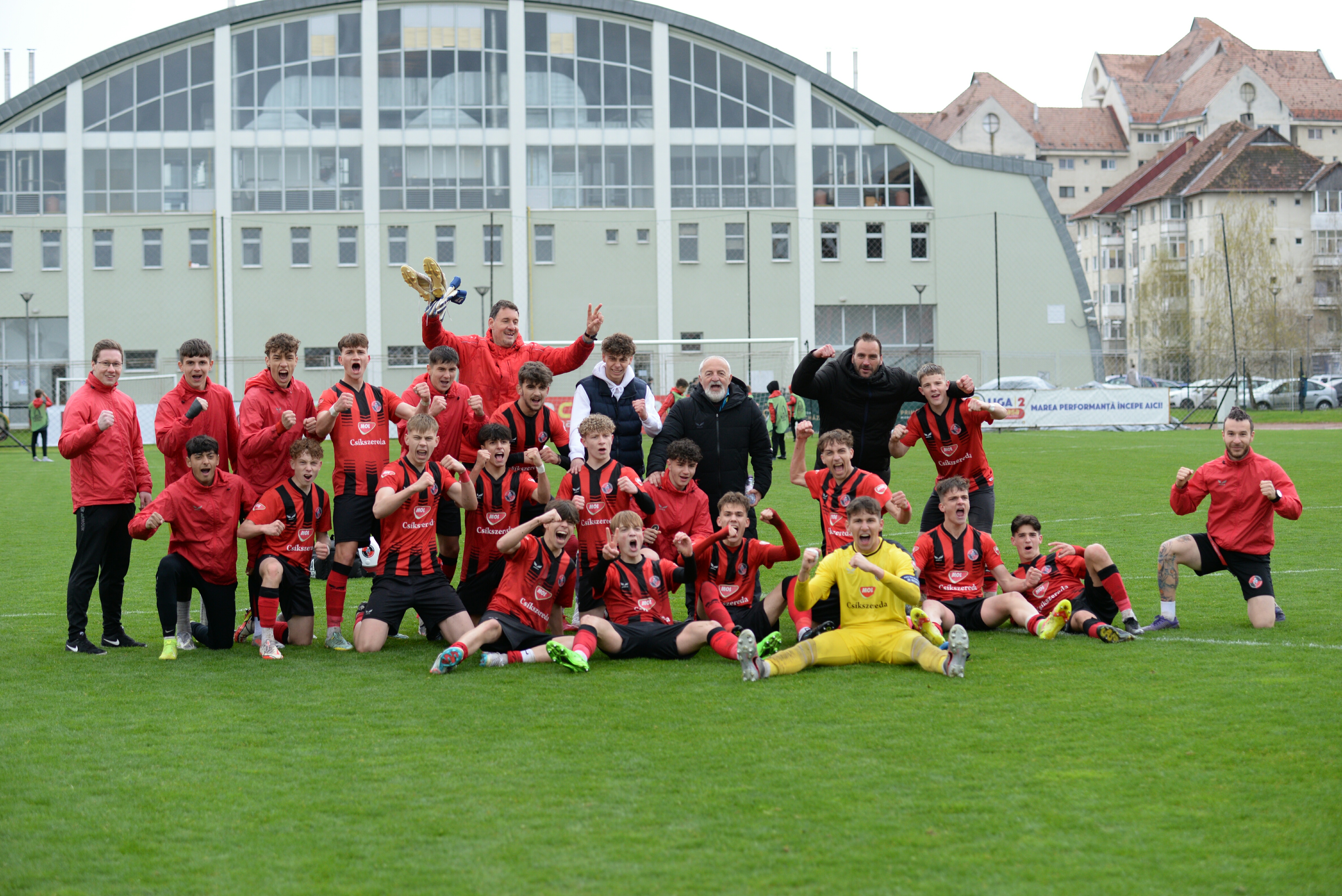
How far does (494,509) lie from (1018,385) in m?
33.8

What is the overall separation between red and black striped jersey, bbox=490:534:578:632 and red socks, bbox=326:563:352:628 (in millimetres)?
1087

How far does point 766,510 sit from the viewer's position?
7539mm

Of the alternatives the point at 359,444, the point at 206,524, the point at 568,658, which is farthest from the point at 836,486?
the point at 206,524

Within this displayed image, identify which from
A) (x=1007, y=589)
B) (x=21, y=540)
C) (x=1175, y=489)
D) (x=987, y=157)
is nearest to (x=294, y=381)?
(x=1007, y=589)

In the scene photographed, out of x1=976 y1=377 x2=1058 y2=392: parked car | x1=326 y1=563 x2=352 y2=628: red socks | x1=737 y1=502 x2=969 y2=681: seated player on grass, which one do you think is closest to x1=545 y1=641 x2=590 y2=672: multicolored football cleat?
x1=737 y1=502 x2=969 y2=681: seated player on grass

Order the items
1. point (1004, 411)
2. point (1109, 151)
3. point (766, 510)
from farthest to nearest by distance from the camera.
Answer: point (1109, 151), point (1004, 411), point (766, 510)

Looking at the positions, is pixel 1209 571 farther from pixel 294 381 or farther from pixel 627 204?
pixel 627 204

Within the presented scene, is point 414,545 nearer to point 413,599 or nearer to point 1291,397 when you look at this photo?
point 413,599

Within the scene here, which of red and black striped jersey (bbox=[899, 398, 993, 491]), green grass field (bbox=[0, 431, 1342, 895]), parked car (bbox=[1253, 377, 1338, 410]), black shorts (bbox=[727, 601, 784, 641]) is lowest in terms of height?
green grass field (bbox=[0, 431, 1342, 895])

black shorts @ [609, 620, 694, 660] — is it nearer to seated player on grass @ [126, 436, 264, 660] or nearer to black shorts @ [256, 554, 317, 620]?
black shorts @ [256, 554, 317, 620]

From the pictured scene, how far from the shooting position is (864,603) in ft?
23.2

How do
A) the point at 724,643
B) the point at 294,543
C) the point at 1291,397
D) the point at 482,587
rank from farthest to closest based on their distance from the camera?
the point at 1291,397 → the point at 482,587 → the point at 294,543 → the point at 724,643

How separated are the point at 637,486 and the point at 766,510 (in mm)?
933

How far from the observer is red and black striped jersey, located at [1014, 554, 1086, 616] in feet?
26.9
